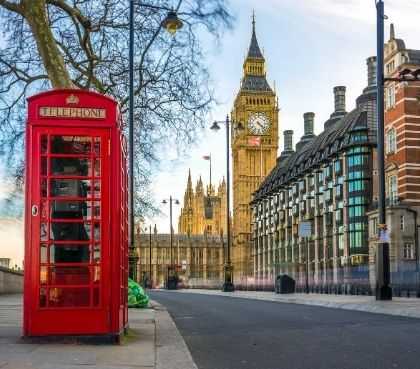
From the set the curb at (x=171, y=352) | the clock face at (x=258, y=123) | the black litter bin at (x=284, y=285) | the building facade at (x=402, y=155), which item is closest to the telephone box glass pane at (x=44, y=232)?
the curb at (x=171, y=352)

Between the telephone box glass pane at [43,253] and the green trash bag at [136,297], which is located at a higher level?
the telephone box glass pane at [43,253]

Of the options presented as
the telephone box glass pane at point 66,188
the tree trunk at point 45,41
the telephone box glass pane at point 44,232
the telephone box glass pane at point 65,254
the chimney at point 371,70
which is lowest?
the telephone box glass pane at point 65,254

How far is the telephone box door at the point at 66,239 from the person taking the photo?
7898mm

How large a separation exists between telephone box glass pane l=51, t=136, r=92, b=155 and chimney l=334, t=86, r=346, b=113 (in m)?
93.7

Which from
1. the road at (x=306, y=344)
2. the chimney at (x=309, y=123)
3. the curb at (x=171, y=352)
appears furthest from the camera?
the chimney at (x=309, y=123)

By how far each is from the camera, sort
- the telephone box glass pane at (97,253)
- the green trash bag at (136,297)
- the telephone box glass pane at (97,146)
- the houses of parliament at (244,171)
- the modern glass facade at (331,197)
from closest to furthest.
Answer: the telephone box glass pane at (97,253) → the telephone box glass pane at (97,146) → the green trash bag at (136,297) → the modern glass facade at (331,197) → the houses of parliament at (244,171)

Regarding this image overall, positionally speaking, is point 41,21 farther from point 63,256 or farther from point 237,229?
point 237,229

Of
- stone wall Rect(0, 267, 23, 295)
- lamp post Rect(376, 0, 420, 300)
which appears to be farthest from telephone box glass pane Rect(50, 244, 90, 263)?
stone wall Rect(0, 267, 23, 295)

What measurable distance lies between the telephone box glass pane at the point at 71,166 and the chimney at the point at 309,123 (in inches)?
4342

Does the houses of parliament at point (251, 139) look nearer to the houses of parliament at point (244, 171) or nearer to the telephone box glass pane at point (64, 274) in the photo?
the houses of parliament at point (244, 171)

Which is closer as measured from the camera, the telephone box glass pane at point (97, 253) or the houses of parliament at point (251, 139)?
the telephone box glass pane at point (97, 253)

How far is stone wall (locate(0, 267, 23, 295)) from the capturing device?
98.9ft

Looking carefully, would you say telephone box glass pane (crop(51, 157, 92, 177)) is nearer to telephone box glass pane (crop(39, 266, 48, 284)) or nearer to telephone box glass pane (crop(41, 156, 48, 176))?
telephone box glass pane (crop(41, 156, 48, 176))

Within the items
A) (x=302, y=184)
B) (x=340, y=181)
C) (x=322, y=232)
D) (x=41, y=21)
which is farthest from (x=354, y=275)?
(x=302, y=184)
